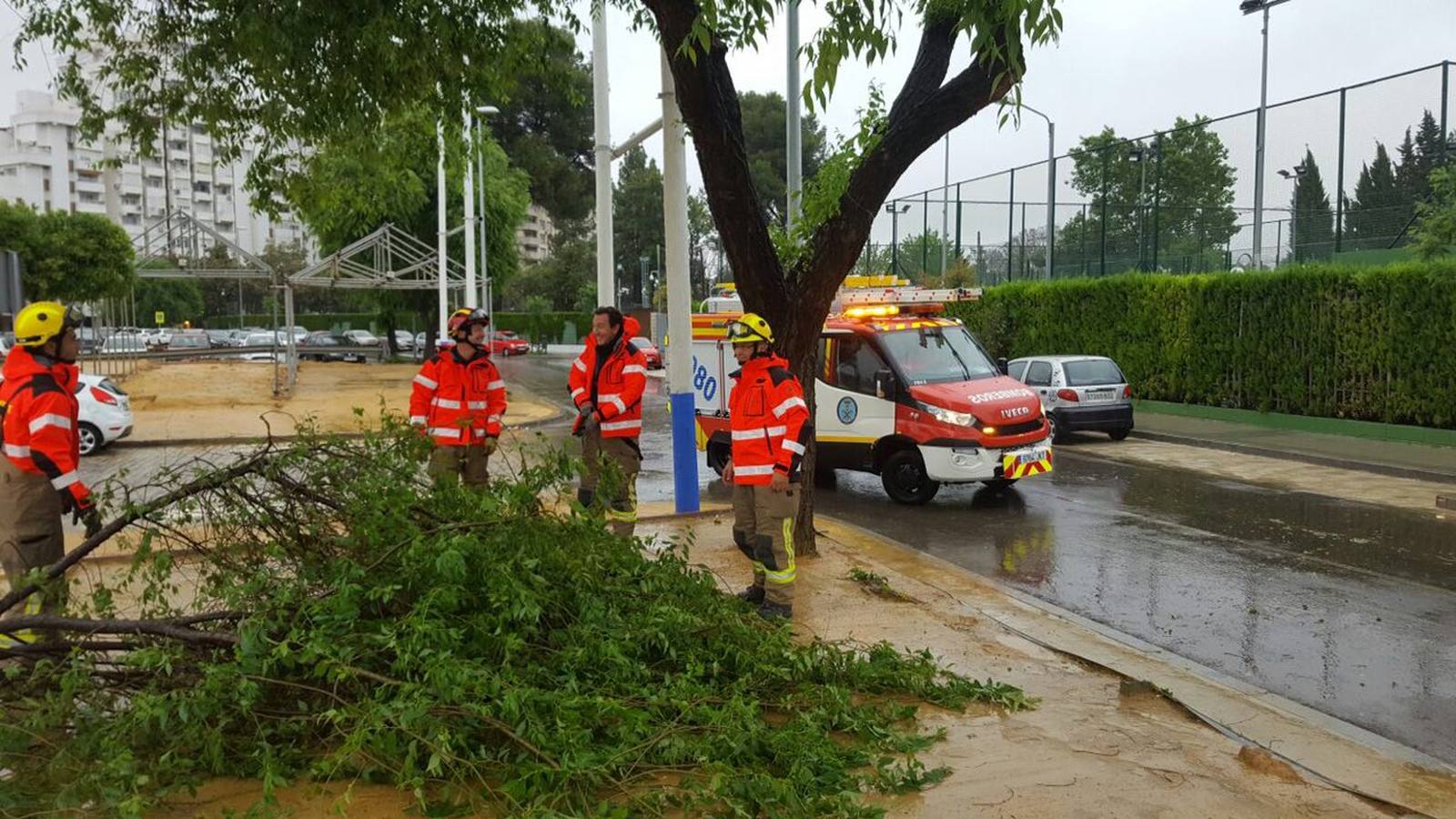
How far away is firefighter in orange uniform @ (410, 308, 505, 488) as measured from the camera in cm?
814

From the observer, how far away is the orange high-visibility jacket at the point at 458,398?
26.7 feet

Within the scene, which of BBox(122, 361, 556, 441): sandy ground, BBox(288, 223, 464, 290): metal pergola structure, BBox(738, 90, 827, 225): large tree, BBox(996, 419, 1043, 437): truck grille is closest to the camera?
BBox(996, 419, 1043, 437): truck grille

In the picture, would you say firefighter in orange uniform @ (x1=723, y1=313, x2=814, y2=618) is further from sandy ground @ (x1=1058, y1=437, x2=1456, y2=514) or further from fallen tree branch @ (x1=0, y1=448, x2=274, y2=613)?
sandy ground @ (x1=1058, y1=437, x2=1456, y2=514)

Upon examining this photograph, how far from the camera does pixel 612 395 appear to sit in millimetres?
7770

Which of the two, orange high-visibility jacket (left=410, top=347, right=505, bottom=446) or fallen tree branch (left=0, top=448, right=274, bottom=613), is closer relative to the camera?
fallen tree branch (left=0, top=448, right=274, bottom=613)

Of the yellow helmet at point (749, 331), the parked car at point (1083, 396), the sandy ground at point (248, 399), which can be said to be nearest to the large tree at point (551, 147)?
the sandy ground at point (248, 399)

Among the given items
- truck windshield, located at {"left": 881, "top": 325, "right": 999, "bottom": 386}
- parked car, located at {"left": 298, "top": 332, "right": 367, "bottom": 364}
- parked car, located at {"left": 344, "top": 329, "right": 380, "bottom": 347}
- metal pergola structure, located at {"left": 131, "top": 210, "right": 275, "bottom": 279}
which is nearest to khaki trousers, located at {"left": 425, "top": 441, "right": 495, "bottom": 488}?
truck windshield, located at {"left": 881, "top": 325, "right": 999, "bottom": 386}

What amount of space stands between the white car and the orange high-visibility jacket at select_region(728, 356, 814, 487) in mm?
12848

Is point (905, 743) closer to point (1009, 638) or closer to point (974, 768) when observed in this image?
point (974, 768)

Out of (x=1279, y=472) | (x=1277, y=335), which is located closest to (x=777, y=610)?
(x=1279, y=472)

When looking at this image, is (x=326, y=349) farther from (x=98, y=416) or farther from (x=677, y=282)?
(x=677, y=282)

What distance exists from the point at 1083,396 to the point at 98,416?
15.0 metres

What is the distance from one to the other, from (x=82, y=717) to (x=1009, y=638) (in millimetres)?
Result: 4683

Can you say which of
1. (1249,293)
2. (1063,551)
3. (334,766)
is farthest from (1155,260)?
(334,766)
